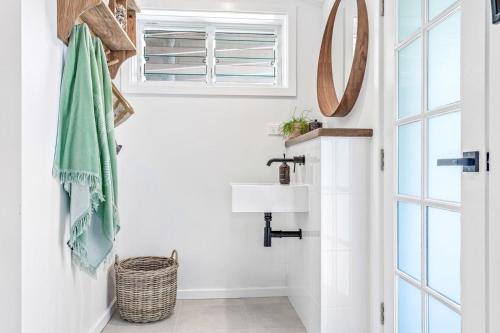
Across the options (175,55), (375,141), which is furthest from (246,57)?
(375,141)

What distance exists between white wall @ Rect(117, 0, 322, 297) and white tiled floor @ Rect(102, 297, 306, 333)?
15cm

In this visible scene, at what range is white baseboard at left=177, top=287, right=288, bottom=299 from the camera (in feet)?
9.54

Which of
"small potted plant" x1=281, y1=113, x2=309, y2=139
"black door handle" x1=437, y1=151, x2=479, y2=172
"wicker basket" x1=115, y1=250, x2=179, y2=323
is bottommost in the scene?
"wicker basket" x1=115, y1=250, x2=179, y2=323

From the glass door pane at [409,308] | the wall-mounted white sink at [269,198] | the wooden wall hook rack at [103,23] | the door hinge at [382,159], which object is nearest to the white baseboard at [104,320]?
the wall-mounted white sink at [269,198]

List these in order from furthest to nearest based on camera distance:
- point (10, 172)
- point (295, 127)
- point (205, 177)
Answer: point (205, 177) → point (295, 127) → point (10, 172)

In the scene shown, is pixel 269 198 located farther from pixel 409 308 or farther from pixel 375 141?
pixel 409 308

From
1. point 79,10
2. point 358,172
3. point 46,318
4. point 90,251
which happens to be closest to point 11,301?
point 46,318

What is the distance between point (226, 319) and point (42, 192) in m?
1.48

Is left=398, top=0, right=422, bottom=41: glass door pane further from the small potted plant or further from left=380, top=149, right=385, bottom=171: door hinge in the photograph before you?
the small potted plant

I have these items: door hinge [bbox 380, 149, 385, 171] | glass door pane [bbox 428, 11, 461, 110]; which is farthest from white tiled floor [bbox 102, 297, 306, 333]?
glass door pane [bbox 428, 11, 461, 110]

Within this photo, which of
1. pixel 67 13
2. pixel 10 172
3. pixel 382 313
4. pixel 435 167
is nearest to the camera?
pixel 10 172

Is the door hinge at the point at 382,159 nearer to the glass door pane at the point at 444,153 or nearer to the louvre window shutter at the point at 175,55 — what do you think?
the glass door pane at the point at 444,153

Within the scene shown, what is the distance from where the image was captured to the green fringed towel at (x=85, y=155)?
5.33 feet

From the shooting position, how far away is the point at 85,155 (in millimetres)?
1622
